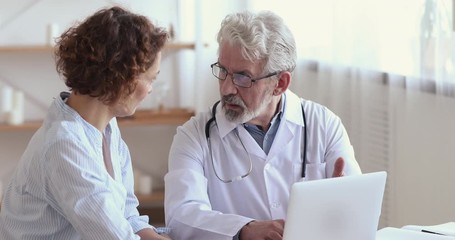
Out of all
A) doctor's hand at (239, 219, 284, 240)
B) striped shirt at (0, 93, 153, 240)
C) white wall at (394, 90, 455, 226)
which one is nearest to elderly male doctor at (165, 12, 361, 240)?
doctor's hand at (239, 219, 284, 240)

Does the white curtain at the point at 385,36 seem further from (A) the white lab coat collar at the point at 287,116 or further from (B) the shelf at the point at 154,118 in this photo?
(A) the white lab coat collar at the point at 287,116

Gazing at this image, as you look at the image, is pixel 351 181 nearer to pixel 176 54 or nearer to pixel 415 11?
pixel 415 11

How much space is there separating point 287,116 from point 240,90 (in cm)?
17

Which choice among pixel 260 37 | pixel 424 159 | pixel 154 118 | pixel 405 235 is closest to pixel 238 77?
pixel 260 37

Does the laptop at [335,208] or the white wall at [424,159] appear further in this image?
the white wall at [424,159]

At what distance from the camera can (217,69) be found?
8.36 feet

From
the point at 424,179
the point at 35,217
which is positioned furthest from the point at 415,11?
the point at 35,217

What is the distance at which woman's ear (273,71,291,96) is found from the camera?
2557 mm

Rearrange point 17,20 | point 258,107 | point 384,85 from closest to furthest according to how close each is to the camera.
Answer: point 258,107, point 384,85, point 17,20

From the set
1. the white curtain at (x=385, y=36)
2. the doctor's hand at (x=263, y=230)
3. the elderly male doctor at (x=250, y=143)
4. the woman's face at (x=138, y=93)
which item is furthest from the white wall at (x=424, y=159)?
the woman's face at (x=138, y=93)

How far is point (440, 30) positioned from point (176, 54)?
1921 millimetres

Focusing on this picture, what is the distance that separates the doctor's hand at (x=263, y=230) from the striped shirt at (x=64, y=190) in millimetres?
425

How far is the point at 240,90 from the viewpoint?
252cm

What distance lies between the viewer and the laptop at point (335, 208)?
192cm
